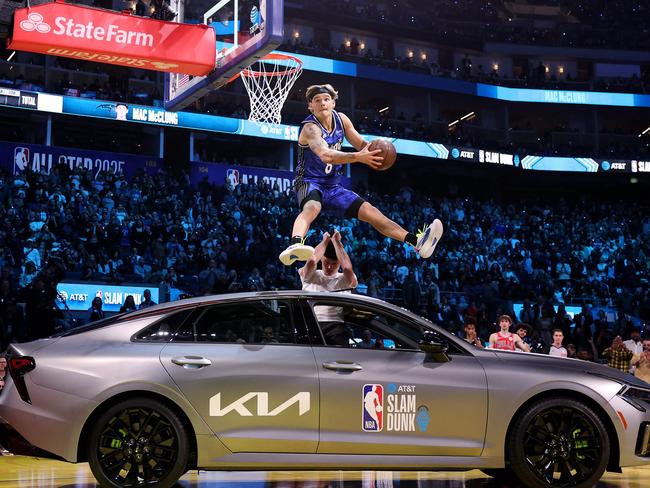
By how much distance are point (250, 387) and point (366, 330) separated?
965 mm

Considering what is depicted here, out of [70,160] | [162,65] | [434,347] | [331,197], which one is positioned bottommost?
[434,347]

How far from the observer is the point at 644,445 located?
5.98 meters

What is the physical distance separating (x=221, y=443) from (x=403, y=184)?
33678mm

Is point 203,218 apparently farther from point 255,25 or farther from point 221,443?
point 221,443

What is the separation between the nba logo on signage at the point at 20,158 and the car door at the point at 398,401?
22889 millimetres

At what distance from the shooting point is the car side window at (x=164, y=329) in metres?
5.82

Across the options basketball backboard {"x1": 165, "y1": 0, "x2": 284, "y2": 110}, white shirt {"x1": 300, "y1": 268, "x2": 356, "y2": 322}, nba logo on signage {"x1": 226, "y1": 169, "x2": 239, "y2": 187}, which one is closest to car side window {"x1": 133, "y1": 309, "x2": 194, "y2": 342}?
white shirt {"x1": 300, "y1": 268, "x2": 356, "y2": 322}

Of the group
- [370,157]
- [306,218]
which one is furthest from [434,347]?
[306,218]

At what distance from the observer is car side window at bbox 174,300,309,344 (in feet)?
19.3

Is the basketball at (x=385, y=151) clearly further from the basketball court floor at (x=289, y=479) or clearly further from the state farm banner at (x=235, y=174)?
the state farm banner at (x=235, y=174)

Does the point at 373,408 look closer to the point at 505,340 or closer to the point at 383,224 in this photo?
the point at 383,224

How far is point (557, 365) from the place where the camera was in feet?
19.9

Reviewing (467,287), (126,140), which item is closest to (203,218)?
(467,287)

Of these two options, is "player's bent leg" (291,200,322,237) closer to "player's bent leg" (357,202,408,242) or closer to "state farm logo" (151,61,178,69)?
"player's bent leg" (357,202,408,242)
